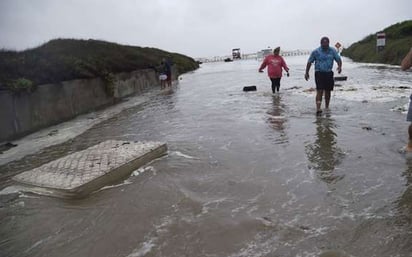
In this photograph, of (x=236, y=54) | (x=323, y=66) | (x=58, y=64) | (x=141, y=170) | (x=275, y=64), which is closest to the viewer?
(x=141, y=170)

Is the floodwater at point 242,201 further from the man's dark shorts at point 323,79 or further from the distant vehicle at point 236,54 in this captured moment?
the distant vehicle at point 236,54

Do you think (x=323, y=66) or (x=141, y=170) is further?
(x=323, y=66)

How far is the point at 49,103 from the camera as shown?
513 inches

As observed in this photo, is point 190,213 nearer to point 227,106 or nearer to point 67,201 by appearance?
point 67,201

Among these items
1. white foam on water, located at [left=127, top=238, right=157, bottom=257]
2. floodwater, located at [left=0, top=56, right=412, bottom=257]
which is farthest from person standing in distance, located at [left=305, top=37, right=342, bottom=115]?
white foam on water, located at [left=127, top=238, right=157, bottom=257]

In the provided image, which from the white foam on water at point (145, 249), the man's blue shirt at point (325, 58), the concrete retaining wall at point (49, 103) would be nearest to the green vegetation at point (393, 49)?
the man's blue shirt at point (325, 58)

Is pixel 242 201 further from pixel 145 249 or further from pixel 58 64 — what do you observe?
pixel 58 64

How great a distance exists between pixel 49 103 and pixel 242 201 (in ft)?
32.5

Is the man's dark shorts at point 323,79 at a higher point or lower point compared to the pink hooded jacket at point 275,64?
lower

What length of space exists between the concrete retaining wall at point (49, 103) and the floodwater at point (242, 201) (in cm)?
191

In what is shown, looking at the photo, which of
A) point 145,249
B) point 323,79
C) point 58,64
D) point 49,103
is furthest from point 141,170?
point 58,64

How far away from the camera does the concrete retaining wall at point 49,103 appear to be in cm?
1077

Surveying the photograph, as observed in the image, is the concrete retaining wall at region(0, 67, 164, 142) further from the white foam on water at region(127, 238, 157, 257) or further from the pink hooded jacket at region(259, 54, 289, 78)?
the white foam on water at region(127, 238, 157, 257)

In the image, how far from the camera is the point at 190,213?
15.4 ft
